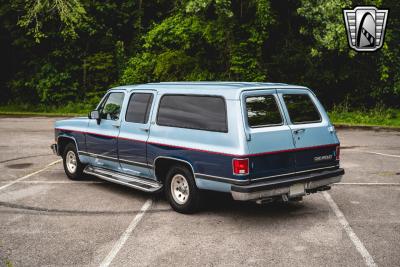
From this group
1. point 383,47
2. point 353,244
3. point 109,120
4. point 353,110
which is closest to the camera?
point 353,244

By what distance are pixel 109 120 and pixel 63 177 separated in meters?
2.37

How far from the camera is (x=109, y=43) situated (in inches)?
1264

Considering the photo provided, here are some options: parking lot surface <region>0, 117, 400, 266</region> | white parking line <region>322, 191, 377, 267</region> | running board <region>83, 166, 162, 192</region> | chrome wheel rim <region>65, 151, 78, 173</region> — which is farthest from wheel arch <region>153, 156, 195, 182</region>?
chrome wheel rim <region>65, 151, 78, 173</region>

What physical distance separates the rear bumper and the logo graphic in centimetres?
1528

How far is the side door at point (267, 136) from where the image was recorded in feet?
22.3

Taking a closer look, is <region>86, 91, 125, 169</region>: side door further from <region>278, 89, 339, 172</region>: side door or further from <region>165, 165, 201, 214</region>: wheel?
<region>278, 89, 339, 172</region>: side door

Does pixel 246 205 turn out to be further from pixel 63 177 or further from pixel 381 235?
pixel 63 177

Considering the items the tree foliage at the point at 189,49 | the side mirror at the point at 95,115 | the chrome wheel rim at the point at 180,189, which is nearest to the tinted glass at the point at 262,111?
the chrome wheel rim at the point at 180,189

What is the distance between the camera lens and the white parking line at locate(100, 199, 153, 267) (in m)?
5.69

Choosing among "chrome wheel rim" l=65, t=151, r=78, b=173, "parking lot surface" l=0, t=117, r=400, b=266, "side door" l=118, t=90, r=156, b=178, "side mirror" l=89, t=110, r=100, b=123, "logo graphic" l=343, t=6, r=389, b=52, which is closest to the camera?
"parking lot surface" l=0, t=117, r=400, b=266

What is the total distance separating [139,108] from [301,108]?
9.17 feet

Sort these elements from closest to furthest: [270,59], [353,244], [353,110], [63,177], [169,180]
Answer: [353,244] → [169,180] → [63,177] → [353,110] → [270,59]

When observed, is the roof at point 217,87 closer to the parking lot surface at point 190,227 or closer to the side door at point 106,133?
the side door at point 106,133

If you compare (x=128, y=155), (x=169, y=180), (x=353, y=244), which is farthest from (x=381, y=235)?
(x=128, y=155)
